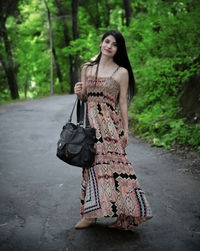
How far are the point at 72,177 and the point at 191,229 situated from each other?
2454 millimetres

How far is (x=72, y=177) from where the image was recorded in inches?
200

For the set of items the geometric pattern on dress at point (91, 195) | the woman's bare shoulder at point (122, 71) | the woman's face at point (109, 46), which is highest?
the woman's face at point (109, 46)

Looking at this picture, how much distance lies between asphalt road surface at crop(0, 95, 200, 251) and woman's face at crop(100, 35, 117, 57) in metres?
2.08

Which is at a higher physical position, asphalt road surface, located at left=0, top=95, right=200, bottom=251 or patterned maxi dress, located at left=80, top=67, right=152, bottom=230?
patterned maxi dress, located at left=80, top=67, right=152, bottom=230

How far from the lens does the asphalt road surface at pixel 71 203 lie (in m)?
2.96

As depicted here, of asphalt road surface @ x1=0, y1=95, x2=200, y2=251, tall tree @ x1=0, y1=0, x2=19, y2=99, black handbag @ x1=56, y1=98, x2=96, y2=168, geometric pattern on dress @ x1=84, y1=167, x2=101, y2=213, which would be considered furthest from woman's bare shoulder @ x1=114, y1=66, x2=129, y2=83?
tall tree @ x1=0, y1=0, x2=19, y2=99

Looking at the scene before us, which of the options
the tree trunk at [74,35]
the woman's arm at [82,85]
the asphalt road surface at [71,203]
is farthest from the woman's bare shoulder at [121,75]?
the tree trunk at [74,35]

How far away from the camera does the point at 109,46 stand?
3.11 metres

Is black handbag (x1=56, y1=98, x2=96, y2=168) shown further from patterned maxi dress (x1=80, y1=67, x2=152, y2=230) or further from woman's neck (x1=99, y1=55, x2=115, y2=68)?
woman's neck (x1=99, y1=55, x2=115, y2=68)

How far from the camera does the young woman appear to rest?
2932 millimetres

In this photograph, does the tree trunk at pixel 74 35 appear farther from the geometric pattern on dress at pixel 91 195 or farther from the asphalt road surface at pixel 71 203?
the geometric pattern on dress at pixel 91 195

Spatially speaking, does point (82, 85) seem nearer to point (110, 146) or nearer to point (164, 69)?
point (110, 146)

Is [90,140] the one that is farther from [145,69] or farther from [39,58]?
[39,58]

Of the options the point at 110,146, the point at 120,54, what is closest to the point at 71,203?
the point at 110,146
